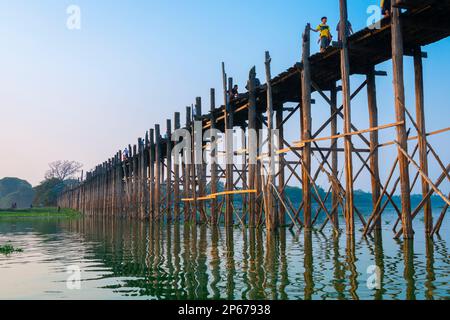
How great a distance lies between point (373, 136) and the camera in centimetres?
1490

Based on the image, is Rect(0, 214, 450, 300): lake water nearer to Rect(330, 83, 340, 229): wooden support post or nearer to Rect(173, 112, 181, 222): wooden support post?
Rect(330, 83, 340, 229): wooden support post

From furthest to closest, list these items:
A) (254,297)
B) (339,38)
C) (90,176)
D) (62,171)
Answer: (62,171), (90,176), (339,38), (254,297)

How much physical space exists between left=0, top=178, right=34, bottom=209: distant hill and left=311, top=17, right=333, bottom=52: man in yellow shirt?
398 ft

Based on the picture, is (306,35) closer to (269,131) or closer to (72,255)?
(269,131)

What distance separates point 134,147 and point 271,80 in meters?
20.6

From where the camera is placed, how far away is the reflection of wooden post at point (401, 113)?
11.5 metres

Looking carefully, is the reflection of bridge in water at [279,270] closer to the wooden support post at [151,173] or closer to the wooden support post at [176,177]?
the wooden support post at [176,177]

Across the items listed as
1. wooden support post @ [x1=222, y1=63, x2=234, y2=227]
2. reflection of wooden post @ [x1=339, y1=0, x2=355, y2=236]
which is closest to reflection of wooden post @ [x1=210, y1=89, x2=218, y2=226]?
wooden support post @ [x1=222, y1=63, x2=234, y2=227]

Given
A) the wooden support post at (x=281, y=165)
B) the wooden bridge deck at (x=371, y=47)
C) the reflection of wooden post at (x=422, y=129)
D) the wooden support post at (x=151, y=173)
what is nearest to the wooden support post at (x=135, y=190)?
the wooden support post at (x=151, y=173)

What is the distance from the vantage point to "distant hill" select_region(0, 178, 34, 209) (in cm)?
12631

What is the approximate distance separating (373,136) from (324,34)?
11.8ft

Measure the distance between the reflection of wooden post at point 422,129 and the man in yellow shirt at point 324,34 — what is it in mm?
2687

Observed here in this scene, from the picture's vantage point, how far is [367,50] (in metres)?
13.7

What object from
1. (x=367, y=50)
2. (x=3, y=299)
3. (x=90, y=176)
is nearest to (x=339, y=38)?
(x=367, y=50)
